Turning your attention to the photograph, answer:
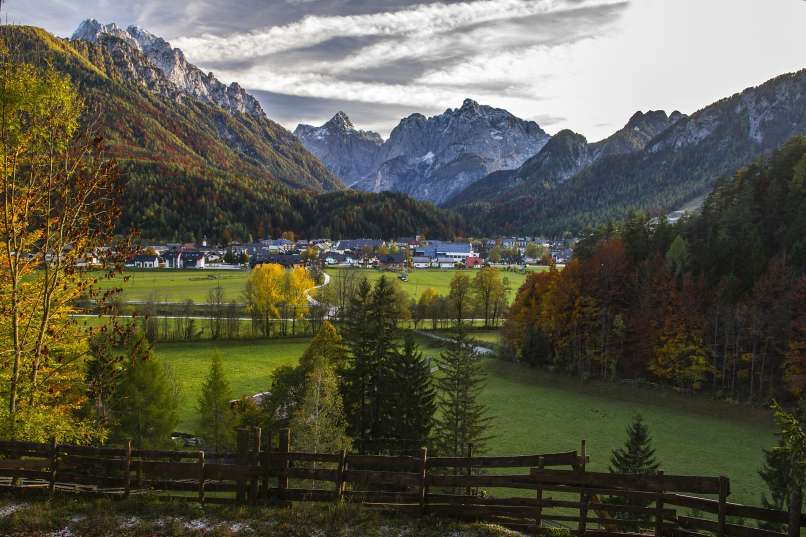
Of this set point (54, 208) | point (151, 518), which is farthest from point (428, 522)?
point (54, 208)

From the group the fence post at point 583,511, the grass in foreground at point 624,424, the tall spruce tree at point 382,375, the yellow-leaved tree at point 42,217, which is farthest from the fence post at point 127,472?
the grass in foreground at point 624,424

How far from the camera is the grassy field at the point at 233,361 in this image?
50.6 m

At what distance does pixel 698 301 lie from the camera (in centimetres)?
5678

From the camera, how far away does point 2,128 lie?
13.4m

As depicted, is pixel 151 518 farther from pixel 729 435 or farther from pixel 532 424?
pixel 729 435

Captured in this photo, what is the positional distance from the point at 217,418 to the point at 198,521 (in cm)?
2151

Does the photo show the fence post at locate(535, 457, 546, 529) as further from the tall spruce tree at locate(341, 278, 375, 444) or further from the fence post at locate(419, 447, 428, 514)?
the tall spruce tree at locate(341, 278, 375, 444)

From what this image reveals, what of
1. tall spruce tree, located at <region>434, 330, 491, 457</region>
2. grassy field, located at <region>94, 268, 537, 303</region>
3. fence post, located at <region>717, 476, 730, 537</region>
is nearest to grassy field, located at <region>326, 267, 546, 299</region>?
grassy field, located at <region>94, 268, 537, 303</region>

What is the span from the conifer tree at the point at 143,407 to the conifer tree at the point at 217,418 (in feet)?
7.85

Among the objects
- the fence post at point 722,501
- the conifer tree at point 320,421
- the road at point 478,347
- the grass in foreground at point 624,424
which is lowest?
the grass in foreground at point 624,424

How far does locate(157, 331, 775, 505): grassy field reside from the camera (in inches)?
1475

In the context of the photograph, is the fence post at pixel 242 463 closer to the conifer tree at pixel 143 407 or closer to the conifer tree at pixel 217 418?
the conifer tree at pixel 217 418

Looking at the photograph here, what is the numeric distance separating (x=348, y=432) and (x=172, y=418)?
11.2m

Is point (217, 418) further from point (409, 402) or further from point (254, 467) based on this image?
point (254, 467)
